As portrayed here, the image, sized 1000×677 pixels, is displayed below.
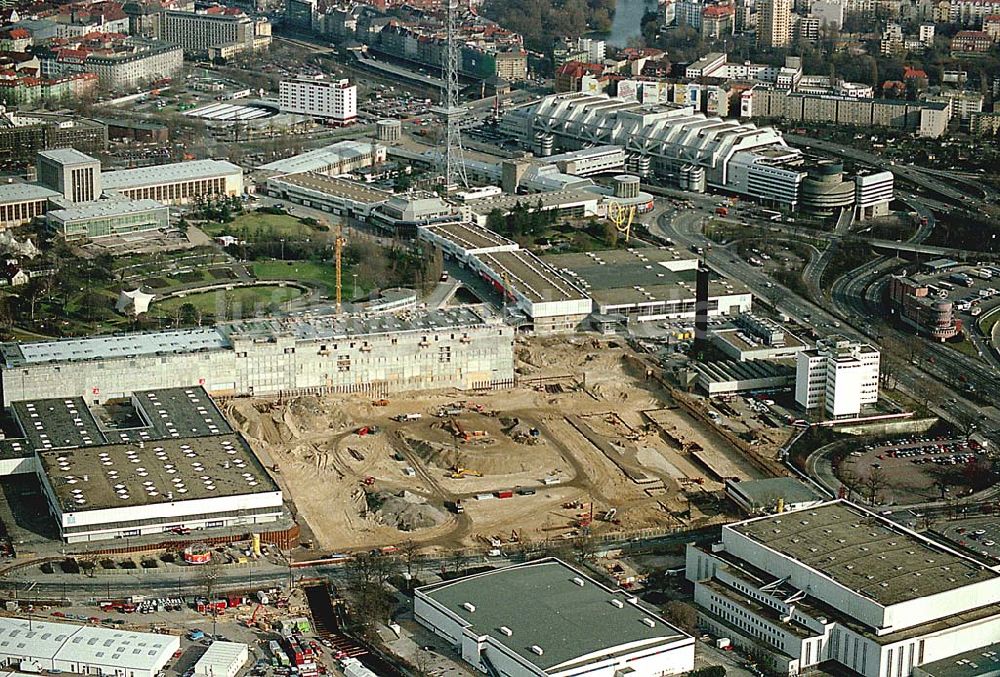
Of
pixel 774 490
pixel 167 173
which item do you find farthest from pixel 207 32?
pixel 774 490

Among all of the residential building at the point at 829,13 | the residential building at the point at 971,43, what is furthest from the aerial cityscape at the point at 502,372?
the residential building at the point at 829,13

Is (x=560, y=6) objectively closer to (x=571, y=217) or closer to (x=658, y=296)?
(x=571, y=217)

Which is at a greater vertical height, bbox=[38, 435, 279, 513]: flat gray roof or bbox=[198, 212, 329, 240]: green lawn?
bbox=[198, 212, 329, 240]: green lawn

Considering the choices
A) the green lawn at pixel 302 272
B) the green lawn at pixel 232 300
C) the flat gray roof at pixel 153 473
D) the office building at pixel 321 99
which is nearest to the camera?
the flat gray roof at pixel 153 473

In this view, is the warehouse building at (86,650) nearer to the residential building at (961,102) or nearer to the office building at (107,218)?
the office building at (107,218)

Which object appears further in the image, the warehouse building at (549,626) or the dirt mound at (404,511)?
the dirt mound at (404,511)

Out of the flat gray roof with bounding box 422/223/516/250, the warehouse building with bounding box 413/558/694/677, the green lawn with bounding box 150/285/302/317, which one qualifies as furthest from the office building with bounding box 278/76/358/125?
the warehouse building with bounding box 413/558/694/677

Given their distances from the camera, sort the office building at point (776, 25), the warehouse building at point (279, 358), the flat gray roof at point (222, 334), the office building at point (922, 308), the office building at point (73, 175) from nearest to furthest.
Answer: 1. the warehouse building at point (279, 358)
2. the flat gray roof at point (222, 334)
3. the office building at point (922, 308)
4. the office building at point (73, 175)
5. the office building at point (776, 25)

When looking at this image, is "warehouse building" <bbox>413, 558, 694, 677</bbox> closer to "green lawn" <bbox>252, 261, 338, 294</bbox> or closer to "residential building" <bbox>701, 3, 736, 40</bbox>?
"green lawn" <bbox>252, 261, 338, 294</bbox>
